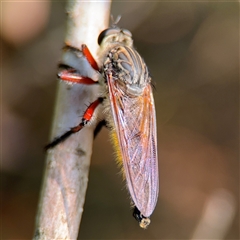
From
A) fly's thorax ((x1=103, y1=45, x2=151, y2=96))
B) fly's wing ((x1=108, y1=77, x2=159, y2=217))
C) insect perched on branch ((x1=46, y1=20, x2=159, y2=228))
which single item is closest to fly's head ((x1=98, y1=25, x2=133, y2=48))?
insect perched on branch ((x1=46, y1=20, x2=159, y2=228))

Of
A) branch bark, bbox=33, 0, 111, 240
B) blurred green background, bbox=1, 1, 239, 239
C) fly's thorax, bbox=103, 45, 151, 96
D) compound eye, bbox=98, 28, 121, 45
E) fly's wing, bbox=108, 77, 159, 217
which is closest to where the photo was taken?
branch bark, bbox=33, 0, 111, 240

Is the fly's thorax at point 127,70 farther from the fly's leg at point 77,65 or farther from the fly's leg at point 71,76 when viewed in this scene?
the fly's leg at point 71,76

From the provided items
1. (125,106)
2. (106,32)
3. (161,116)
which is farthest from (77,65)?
(161,116)

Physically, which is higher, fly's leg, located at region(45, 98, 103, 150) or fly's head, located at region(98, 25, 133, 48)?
fly's head, located at region(98, 25, 133, 48)

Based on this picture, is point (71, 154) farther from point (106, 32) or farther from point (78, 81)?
point (106, 32)

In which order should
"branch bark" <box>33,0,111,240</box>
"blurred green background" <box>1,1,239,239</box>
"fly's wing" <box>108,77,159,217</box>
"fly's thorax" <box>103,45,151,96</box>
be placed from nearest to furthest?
"branch bark" <box>33,0,111,240</box> → "fly's wing" <box>108,77,159,217</box> → "fly's thorax" <box>103,45,151,96</box> → "blurred green background" <box>1,1,239,239</box>

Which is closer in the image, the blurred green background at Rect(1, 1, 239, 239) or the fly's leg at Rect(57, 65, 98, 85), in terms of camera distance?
the fly's leg at Rect(57, 65, 98, 85)

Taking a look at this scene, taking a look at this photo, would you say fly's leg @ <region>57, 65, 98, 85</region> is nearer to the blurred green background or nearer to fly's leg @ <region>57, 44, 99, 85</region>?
fly's leg @ <region>57, 44, 99, 85</region>
